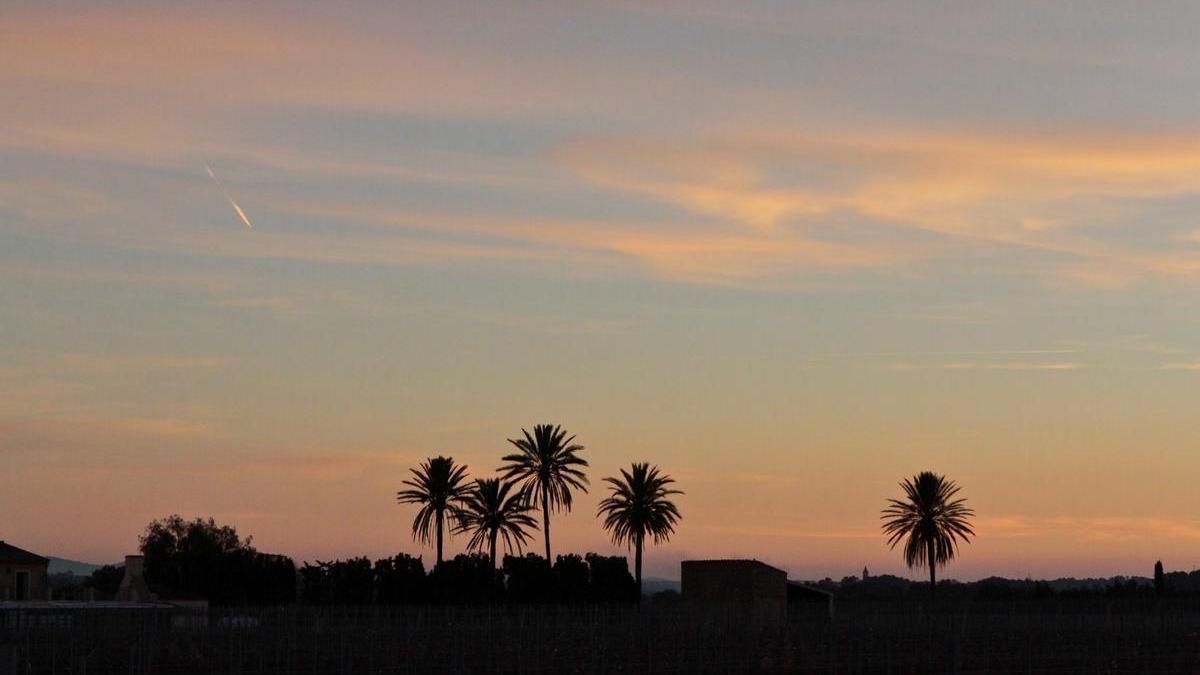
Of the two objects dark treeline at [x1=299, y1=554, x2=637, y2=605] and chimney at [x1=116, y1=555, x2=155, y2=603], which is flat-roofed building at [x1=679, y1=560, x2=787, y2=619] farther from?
chimney at [x1=116, y1=555, x2=155, y2=603]

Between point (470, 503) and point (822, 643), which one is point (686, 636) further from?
point (470, 503)

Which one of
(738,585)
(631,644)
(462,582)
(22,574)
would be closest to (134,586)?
(22,574)

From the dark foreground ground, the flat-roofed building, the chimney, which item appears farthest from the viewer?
the chimney

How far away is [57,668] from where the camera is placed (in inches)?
2334

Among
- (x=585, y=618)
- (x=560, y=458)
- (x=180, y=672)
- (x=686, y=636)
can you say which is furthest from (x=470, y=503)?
(x=180, y=672)

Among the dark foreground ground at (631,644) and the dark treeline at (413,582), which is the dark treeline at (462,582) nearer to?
the dark treeline at (413,582)

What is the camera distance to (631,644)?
66.8m

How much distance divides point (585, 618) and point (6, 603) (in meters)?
28.9

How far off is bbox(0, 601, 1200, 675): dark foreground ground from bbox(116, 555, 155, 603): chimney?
1387 centimetres

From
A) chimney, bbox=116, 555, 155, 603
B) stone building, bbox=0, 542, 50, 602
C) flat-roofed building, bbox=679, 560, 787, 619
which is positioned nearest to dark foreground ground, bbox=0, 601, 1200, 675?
flat-roofed building, bbox=679, 560, 787, 619

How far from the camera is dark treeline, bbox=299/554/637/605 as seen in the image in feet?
316

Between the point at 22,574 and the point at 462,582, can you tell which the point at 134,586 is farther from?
the point at 462,582

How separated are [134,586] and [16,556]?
6.79 meters

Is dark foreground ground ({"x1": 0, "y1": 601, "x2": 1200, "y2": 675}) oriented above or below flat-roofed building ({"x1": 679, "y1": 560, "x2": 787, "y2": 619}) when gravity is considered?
below
